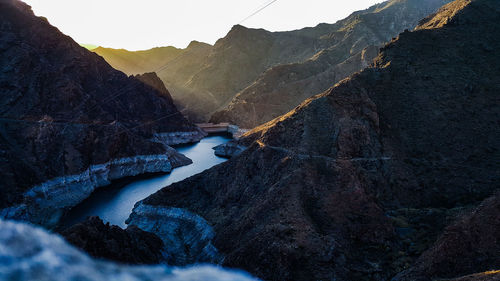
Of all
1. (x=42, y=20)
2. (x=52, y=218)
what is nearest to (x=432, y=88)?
(x=52, y=218)

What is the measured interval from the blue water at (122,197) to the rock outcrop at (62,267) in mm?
18417

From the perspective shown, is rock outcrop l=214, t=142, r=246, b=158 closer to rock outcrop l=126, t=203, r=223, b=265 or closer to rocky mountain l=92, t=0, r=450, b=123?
rock outcrop l=126, t=203, r=223, b=265

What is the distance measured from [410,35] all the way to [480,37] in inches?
332

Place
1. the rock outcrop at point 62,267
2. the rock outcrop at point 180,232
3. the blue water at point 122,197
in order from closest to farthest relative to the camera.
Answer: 1. the rock outcrop at point 62,267
2. the rock outcrop at point 180,232
3. the blue water at point 122,197

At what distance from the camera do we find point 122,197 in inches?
2153

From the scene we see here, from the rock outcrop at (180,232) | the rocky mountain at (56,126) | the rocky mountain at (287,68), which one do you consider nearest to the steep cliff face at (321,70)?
the rocky mountain at (287,68)

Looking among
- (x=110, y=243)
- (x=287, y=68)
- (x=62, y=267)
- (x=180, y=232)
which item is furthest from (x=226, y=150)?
(x=287, y=68)

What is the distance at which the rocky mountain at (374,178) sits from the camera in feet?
82.4

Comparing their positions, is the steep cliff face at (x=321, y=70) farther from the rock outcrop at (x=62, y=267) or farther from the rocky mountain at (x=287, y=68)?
the rock outcrop at (x=62, y=267)

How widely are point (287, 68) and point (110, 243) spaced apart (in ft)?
379

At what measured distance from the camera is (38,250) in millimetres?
21109

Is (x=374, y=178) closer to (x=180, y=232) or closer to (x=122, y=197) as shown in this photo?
(x=180, y=232)

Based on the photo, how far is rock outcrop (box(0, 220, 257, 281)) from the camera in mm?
17500

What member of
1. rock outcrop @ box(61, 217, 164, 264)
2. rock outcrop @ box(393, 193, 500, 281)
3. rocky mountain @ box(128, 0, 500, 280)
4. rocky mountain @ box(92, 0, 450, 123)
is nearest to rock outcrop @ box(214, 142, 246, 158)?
rocky mountain @ box(128, 0, 500, 280)
